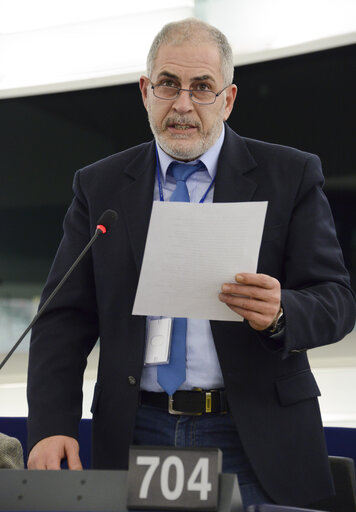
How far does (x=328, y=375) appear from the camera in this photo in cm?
398

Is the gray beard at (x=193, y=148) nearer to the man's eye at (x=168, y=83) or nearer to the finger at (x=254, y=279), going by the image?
the man's eye at (x=168, y=83)

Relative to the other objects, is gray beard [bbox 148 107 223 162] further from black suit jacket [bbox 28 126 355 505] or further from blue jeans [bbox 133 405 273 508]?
blue jeans [bbox 133 405 273 508]

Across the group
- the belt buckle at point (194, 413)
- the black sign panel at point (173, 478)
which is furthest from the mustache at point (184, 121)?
the black sign panel at point (173, 478)

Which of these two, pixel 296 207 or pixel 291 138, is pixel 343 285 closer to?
pixel 296 207

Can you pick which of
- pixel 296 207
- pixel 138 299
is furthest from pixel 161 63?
pixel 138 299

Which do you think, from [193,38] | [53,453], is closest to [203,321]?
[53,453]

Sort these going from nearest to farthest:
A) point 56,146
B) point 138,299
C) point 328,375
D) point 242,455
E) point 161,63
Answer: point 138,299, point 242,455, point 161,63, point 328,375, point 56,146

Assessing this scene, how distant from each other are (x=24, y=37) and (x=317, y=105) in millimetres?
2080

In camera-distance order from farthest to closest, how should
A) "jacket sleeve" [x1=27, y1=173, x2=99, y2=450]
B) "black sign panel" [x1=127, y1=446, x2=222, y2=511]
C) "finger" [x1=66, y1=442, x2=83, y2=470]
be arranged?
"jacket sleeve" [x1=27, y1=173, x2=99, y2=450] → "finger" [x1=66, y1=442, x2=83, y2=470] → "black sign panel" [x1=127, y1=446, x2=222, y2=511]

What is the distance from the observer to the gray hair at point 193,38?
164 centimetres

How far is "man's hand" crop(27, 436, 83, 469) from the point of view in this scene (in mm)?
1417

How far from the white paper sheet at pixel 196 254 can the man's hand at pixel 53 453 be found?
14.1 inches

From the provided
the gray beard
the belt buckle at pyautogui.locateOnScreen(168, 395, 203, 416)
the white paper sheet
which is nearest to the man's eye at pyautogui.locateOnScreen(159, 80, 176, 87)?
the gray beard

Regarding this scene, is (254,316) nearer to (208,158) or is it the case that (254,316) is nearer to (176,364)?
(176,364)
